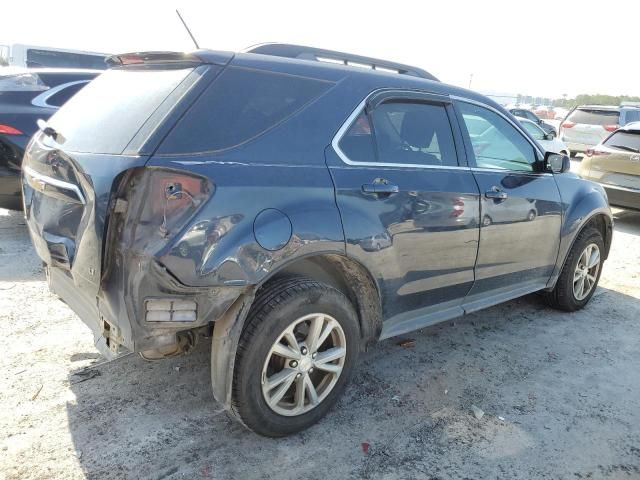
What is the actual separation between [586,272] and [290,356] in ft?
10.6

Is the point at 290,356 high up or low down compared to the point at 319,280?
down

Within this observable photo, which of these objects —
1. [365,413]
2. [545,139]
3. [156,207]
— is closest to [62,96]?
[156,207]

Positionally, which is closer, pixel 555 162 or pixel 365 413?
pixel 365 413

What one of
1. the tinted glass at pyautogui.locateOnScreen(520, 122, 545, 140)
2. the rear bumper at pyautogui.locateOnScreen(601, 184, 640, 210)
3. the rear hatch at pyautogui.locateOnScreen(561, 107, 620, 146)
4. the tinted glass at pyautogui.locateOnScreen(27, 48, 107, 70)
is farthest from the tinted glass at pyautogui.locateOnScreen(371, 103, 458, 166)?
the tinted glass at pyautogui.locateOnScreen(27, 48, 107, 70)

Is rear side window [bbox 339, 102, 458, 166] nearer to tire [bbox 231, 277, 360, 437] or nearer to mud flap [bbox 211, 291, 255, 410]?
tire [bbox 231, 277, 360, 437]

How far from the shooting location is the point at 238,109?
2.50 m

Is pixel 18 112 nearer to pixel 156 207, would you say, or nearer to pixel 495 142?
pixel 156 207

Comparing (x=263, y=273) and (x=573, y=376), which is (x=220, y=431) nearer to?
(x=263, y=273)

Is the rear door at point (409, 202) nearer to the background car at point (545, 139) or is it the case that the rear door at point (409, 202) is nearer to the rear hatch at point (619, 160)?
the rear hatch at point (619, 160)

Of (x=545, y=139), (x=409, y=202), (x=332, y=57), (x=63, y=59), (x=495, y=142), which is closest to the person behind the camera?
(x=409, y=202)

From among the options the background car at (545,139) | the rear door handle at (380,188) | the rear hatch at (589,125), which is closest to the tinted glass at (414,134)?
the rear door handle at (380,188)

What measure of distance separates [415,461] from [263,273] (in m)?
1.21

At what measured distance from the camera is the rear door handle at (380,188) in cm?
283

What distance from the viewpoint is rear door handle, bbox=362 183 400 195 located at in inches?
111
